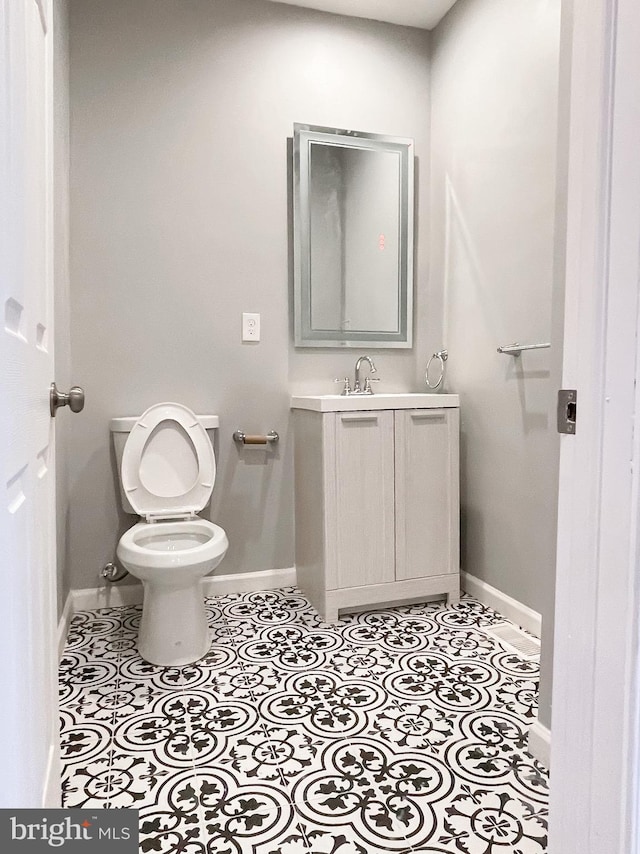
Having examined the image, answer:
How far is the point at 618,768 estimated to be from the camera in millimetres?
652

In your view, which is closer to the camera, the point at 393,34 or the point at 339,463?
the point at 339,463

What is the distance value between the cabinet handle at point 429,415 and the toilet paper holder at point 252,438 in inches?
25.1

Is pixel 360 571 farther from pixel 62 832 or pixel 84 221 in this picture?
pixel 84 221

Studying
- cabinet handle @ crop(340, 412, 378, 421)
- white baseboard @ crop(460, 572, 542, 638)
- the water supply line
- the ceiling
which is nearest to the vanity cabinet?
cabinet handle @ crop(340, 412, 378, 421)

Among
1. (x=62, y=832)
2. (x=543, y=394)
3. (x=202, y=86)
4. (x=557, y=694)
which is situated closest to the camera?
(x=557, y=694)

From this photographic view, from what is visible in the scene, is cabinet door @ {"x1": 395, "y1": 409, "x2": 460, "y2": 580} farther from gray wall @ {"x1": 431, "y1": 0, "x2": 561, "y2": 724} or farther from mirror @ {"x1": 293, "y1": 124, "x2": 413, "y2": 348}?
mirror @ {"x1": 293, "y1": 124, "x2": 413, "y2": 348}

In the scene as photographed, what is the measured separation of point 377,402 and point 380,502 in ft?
1.33

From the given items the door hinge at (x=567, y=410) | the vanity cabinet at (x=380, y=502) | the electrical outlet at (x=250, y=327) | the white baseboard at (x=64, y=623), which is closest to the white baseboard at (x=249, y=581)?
the vanity cabinet at (x=380, y=502)

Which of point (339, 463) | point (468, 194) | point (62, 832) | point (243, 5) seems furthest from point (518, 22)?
point (62, 832)

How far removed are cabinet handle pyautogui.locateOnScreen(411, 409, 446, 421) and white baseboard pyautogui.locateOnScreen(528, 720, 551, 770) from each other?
1225 millimetres

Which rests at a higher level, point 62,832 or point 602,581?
point 602,581

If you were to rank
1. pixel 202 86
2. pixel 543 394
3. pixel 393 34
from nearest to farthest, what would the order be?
1. pixel 543 394
2. pixel 202 86
3. pixel 393 34

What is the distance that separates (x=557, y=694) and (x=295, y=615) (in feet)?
5.67

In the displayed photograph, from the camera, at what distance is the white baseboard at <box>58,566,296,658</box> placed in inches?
93.4
